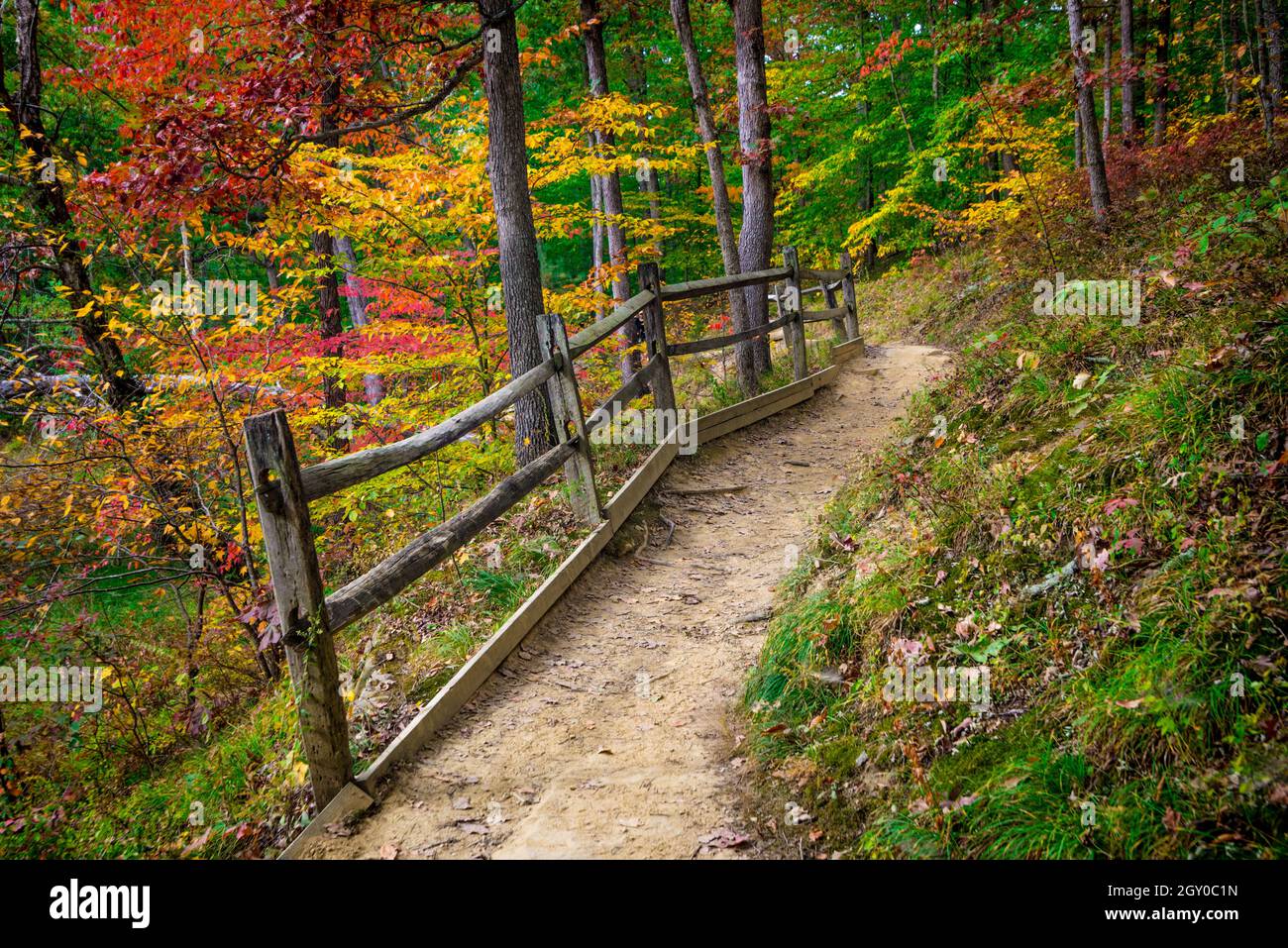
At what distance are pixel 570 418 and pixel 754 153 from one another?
5.75 m

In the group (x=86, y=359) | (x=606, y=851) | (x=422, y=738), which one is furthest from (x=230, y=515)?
(x=606, y=851)

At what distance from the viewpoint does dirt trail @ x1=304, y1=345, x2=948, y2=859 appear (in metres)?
3.23

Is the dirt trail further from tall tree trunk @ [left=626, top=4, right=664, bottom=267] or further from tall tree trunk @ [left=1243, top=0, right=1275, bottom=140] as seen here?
tall tree trunk @ [left=626, top=4, right=664, bottom=267]

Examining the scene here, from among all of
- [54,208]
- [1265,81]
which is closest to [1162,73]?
[1265,81]

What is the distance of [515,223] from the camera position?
275 inches

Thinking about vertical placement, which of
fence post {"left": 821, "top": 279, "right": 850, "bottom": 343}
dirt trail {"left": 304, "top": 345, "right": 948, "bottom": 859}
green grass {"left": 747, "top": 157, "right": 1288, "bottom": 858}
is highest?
fence post {"left": 821, "top": 279, "right": 850, "bottom": 343}

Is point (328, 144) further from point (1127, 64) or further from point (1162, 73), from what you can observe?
point (1162, 73)

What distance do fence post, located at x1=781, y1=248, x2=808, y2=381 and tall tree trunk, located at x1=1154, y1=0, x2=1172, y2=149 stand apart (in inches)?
265

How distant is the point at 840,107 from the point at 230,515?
17386mm

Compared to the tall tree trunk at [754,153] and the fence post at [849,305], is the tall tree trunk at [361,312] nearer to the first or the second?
the tall tree trunk at [754,153]

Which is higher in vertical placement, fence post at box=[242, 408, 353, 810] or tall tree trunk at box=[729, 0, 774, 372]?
tall tree trunk at box=[729, 0, 774, 372]

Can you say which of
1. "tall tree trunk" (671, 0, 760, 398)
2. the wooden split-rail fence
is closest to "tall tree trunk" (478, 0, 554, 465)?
the wooden split-rail fence

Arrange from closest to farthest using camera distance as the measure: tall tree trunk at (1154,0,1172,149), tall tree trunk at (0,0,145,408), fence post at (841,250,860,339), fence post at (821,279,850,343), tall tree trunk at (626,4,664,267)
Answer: tall tree trunk at (0,0,145,408) < tall tree trunk at (1154,0,1172,149) < tall tree trunk at (626,4,664,267) < fence post at (821,279,850,343) < fence post at (841,250,860,339)
